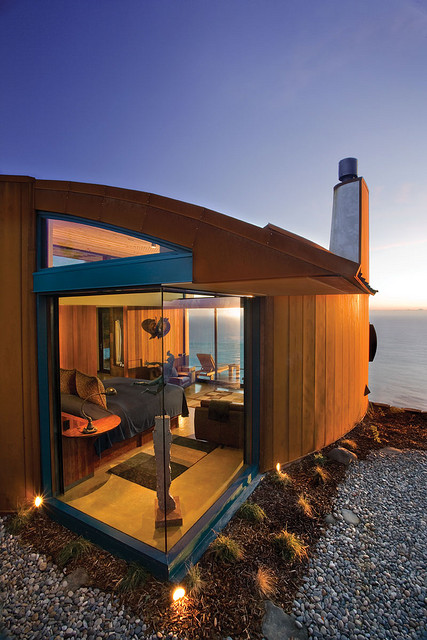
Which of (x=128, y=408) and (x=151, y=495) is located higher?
(x=128, y=408)

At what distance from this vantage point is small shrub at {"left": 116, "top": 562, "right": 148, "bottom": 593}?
7.23 feet

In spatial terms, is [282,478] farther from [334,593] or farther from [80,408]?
[80,408]

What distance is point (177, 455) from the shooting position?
4.16m

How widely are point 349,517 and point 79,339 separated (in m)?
6.11

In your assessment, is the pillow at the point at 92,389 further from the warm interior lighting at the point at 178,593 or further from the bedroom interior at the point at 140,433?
the warm interior lighting at the point at 178,593

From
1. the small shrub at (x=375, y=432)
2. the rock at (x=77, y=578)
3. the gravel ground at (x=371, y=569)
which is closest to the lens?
the gravel ground at (x=371, y=569)

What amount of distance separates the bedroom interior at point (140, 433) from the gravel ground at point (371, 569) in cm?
124

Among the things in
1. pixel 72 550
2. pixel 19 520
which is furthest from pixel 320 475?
pixel 19 520

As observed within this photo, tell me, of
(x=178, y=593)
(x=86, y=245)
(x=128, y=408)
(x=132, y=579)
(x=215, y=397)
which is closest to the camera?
(x=178, y=593)

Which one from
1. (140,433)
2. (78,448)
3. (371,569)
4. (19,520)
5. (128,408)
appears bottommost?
(371,569)

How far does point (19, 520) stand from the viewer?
292 cm

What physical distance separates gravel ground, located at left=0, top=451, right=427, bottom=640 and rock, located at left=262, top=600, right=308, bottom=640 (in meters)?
0.07

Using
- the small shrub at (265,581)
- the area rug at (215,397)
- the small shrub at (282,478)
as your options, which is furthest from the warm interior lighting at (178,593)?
the area rug at (215,397)

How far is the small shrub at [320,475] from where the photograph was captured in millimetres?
3635
